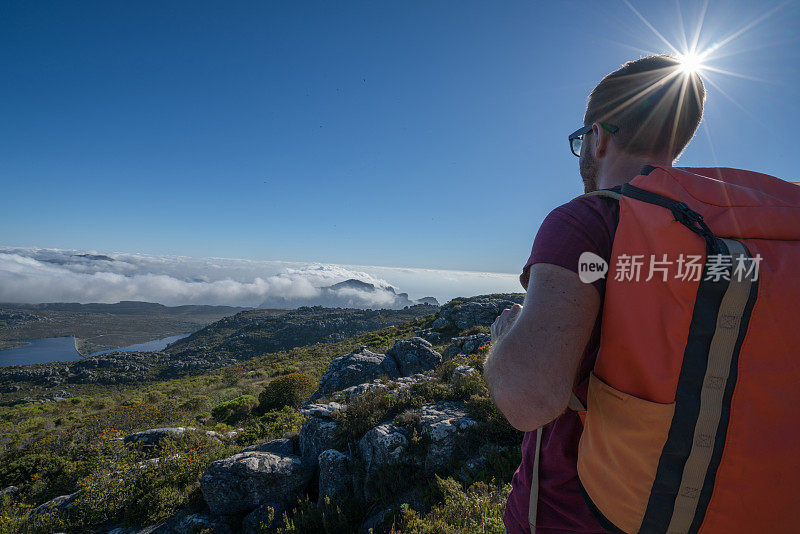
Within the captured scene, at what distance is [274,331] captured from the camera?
8981 cm

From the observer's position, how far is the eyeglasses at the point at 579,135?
5.12 feet

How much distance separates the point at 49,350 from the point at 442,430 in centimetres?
22869

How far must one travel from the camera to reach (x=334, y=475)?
19.8 ft

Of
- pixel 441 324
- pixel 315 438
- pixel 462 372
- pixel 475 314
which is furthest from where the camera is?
pixel 441 324

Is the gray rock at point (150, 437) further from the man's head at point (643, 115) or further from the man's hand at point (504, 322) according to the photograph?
the man's head at point (643, 115)

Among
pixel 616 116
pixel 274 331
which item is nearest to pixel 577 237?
pixel 616 116

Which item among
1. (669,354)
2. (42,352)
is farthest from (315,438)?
(42,352)

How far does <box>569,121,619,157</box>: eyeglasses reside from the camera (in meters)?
1.56

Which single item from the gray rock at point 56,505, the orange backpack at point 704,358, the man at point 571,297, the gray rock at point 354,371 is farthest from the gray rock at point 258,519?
the orange backpack at point 704,358

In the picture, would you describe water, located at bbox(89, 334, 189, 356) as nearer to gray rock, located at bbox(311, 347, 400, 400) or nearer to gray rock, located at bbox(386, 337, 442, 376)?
gray rock, located at bbox(311, 347, 400, 400)

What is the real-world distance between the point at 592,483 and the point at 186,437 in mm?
11716

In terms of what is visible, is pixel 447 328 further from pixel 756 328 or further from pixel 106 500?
pixel 756 328

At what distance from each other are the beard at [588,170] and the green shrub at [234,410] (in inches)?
637

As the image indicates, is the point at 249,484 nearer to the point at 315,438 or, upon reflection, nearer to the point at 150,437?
the point at 315,438
